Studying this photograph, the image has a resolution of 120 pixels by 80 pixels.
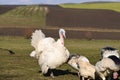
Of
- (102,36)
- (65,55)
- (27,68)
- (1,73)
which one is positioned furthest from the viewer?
(102,36)

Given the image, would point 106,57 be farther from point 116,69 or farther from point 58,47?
point 58,47

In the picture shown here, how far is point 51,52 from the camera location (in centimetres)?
1734

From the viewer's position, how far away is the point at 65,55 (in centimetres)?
1702

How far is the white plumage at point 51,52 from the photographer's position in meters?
17.0

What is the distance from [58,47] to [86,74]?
6.41 feet

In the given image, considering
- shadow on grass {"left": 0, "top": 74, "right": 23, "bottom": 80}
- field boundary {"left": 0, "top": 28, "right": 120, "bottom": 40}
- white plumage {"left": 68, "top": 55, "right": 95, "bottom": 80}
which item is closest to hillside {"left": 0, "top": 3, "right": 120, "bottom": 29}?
field boundary {"left": 0, "top": 28, "right": 120, "bottom": 40}

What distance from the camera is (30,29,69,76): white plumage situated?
1700 cm

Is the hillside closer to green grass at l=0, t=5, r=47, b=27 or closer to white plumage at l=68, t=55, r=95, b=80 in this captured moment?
green grass at l=0, t=5, r=47, b=27

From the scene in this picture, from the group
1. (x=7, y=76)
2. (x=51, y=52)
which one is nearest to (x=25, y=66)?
(x=7, y=76)

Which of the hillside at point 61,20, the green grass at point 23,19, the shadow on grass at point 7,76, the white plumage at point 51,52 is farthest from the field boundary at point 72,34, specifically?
the shadow on grass at point 7,76

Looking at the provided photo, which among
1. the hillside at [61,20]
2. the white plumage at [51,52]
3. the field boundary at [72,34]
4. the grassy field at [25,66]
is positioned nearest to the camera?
the white plumage at [51,52]

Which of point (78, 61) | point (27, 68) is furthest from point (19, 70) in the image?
point (78, 61)

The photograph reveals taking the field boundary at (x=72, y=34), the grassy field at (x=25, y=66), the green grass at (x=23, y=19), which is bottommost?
the green grass at (x=23, y=19)

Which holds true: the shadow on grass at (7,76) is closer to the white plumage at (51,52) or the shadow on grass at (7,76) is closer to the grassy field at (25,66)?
the grassy field at (25,66)
